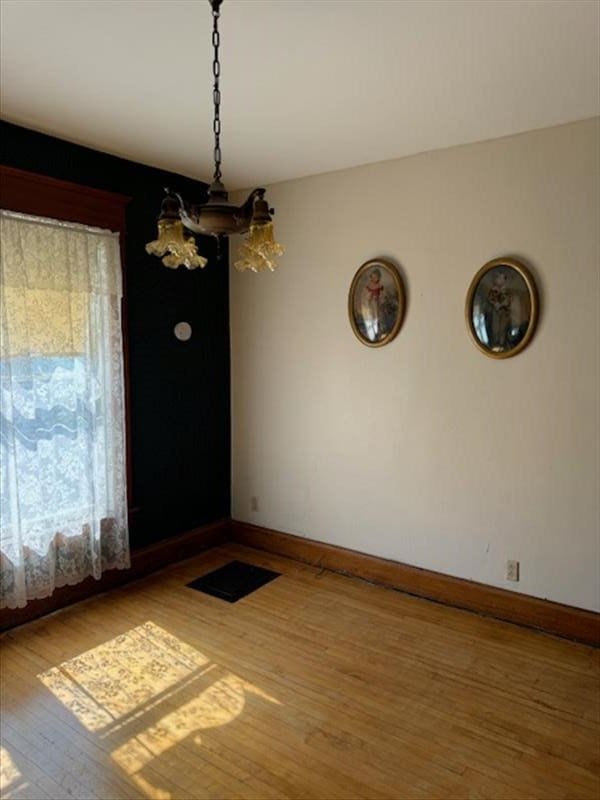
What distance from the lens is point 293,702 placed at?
249 centimetres

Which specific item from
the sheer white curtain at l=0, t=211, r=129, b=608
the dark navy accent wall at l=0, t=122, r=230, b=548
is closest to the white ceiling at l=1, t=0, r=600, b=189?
the dark navy accent wall at l=0, t=122, r=230, b=548

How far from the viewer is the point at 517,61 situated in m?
2.24

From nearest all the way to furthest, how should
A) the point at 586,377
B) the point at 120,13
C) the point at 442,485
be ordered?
the point at 120,13 < the point at 586,377 < the point at 442,485

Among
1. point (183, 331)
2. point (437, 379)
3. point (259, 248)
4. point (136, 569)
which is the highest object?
point (259, 248)

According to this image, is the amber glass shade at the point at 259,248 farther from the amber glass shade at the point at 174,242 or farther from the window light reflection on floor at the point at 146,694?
the window light reflection on floor at the point at 146,694

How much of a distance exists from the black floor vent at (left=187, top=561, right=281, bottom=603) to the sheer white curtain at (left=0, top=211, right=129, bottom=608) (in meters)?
0.56

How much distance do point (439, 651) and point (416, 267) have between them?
7.16 ft

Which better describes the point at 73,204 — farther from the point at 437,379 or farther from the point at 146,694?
the point at 146,694

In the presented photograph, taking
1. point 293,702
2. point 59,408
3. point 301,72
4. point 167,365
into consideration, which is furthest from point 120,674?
point 301,72

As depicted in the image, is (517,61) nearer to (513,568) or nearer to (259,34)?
(259,34)

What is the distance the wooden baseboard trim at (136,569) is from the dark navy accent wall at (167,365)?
0.24 feet

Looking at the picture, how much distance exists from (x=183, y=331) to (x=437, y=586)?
2412 mm

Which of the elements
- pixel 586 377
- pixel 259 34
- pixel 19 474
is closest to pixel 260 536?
pixel 19 474

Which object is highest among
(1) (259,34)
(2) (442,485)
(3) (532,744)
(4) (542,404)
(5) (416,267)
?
(1) (259,34)
